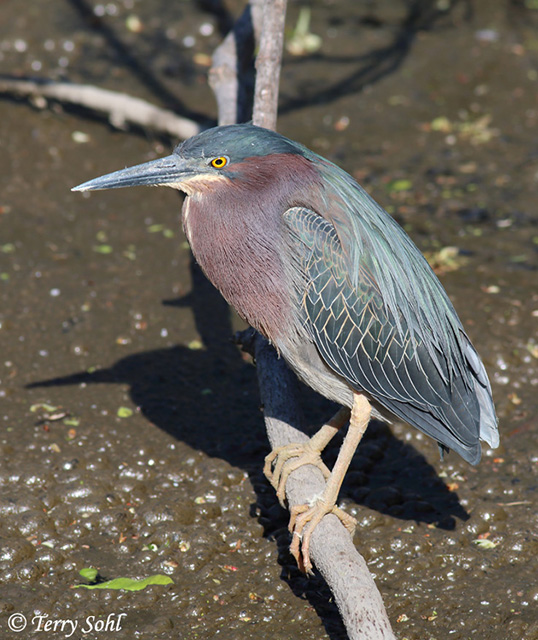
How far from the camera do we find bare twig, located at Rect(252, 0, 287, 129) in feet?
13.0

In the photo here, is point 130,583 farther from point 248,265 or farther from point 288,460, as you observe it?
point 248,265

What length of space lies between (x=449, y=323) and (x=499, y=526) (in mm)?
1084

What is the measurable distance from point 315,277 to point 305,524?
107 centimetres

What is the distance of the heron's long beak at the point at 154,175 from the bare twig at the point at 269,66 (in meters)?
0.87

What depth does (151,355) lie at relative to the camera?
484cm

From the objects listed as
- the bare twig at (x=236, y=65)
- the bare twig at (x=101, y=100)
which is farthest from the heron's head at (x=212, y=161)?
the bare twig at (x=101, y=100)

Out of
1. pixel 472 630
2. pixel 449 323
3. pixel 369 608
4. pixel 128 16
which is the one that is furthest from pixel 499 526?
pixel 128 16

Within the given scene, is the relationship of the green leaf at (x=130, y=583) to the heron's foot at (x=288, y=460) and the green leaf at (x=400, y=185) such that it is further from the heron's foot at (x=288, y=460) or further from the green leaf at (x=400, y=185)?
the green leaf at (x=400, y=185)

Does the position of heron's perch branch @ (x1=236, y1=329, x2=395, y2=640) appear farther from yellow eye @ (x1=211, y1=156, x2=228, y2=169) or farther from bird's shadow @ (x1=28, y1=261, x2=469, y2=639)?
yellow eye @ (x1=211, y1=156, x2=228, y2=169)

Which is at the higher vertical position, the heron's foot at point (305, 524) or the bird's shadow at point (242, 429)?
the heron's foot at point (305, 524)

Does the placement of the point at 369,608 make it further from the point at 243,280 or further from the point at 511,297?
the point at 511,297

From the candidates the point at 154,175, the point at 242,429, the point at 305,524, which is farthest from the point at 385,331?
the point at 242,429

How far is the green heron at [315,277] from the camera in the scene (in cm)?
321

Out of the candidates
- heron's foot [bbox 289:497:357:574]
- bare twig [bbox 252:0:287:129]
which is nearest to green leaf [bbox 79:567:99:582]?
heron's foot [bbox 289:497:357:574]
